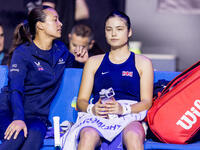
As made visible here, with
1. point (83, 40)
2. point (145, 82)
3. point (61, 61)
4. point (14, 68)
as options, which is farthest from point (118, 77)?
point (83, 40)

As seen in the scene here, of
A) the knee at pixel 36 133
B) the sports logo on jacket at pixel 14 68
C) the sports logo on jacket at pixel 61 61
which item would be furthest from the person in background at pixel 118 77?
the sports logo on jacket at pixel 14 68

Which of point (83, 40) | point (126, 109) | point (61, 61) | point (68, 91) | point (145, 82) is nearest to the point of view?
point (126, 109)

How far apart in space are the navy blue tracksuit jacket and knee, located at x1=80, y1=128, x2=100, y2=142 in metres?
0.61

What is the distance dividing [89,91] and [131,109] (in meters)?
0.44

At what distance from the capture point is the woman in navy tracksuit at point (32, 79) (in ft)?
10.8

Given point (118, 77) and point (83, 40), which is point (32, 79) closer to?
point (118, 77)

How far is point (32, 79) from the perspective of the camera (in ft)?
12.0

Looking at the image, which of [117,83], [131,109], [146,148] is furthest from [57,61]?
[146,148]

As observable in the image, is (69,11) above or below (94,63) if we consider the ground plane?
above

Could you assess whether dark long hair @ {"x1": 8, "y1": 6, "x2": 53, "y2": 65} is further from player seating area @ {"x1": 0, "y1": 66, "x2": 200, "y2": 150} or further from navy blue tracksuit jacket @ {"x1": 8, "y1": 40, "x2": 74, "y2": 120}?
player seating area @ {"x1": 0, "y1": 66, "x2": 200, "y2": 150}

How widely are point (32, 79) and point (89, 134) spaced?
803 mm

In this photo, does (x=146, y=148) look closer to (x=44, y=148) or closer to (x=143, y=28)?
(x=44, y=148)

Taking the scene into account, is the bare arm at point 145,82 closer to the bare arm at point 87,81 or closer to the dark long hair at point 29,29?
the bare arm at point 87,81

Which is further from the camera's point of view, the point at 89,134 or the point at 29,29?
the point at 29,29
